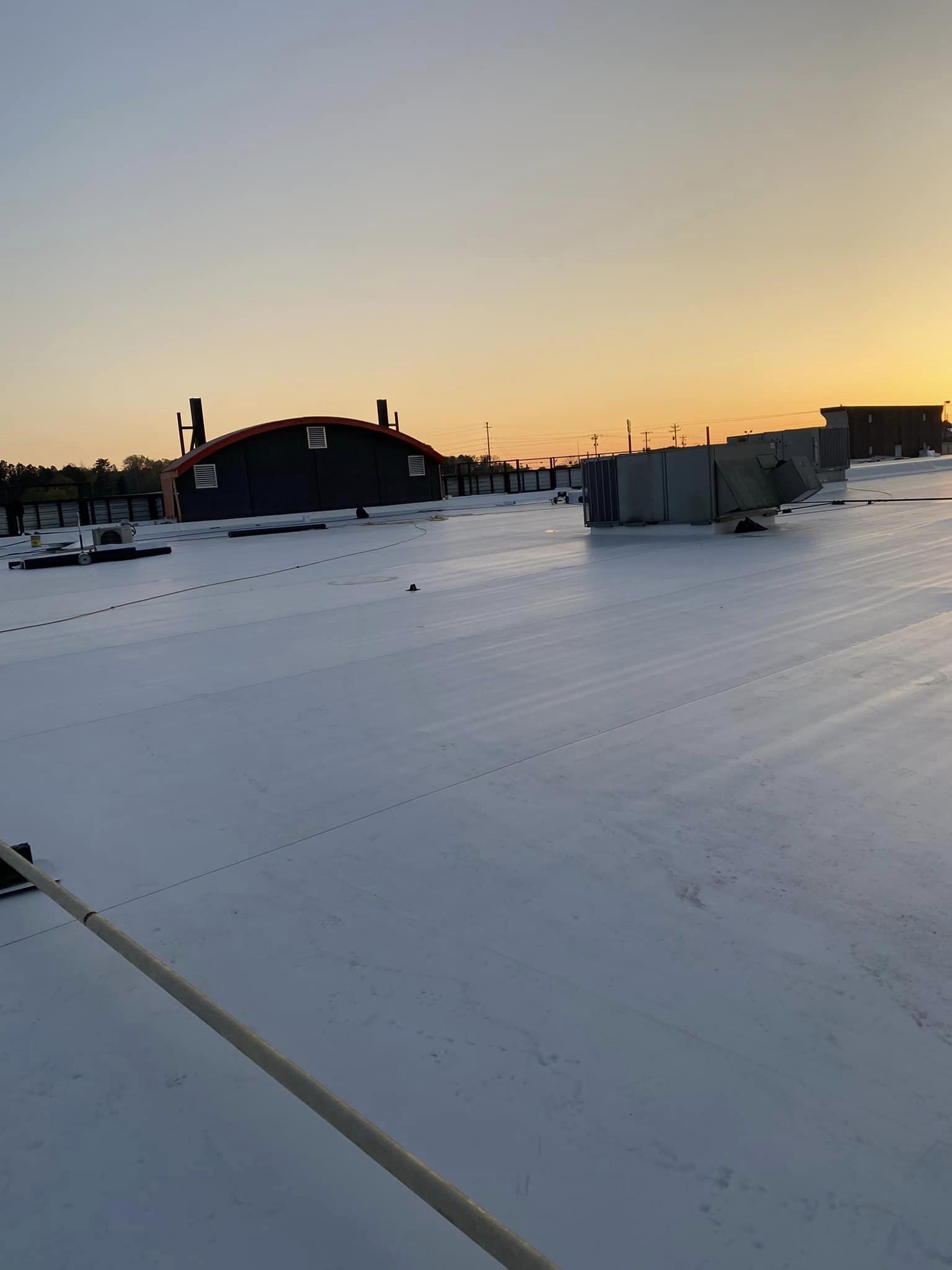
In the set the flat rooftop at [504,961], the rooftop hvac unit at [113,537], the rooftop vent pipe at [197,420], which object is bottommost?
the flat rooftop at [504,961]

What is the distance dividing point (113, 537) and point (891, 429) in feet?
197

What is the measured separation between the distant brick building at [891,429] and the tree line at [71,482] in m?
44.1

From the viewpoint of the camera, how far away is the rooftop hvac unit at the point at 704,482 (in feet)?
52.5

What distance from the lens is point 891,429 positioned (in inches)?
2621

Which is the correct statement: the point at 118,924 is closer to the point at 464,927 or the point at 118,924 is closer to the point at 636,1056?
the point at 464,927

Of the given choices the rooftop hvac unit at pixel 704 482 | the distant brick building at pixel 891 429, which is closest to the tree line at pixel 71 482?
the rooftop hvac unit at pixel 704 482

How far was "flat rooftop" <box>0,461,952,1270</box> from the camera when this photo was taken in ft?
6.08

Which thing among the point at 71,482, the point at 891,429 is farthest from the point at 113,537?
the point at 891,429

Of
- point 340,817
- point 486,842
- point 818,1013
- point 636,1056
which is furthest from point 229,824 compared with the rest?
point 818,1013

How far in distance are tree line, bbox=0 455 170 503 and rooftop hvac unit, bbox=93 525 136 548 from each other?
12.8 m

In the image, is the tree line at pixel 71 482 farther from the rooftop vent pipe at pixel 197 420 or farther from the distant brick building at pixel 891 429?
the distant brick building at pixel 891 429

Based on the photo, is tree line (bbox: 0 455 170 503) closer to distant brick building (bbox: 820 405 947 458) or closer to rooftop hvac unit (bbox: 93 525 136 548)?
rooftop hvac unit (bbox: 93 525 136 548)

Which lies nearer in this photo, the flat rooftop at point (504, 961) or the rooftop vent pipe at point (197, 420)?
the flat rooftop at point (504, 961)

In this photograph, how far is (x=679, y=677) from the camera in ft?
19.6
